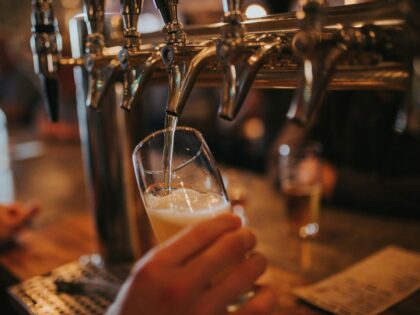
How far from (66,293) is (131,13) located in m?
0.58

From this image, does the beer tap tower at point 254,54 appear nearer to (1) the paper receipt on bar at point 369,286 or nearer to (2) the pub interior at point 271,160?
(2) the pub interior at point 271,160

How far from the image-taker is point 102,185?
42.6 inches

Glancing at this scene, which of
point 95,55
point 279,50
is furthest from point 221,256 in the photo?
point 95,55

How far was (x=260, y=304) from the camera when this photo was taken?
52 centimetres

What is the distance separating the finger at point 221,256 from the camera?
1.53 ft

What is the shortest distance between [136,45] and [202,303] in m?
0.43

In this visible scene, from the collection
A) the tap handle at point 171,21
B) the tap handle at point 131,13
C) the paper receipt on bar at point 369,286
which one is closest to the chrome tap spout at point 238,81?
the tap handle at point 171,21

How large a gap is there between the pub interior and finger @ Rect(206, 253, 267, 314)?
22 millimetres

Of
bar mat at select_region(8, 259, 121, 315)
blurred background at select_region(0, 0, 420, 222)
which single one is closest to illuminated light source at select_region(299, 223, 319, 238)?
blurred background at select_region(0, 0, 420, 222)

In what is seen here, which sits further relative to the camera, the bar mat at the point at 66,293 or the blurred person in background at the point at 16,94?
the blurred person in background at the point at 16,94

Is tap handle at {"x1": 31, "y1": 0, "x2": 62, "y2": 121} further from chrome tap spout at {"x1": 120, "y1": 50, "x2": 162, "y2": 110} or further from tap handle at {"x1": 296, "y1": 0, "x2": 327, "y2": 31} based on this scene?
tap handle at {"x1": 296, "y1": 0, "x2": 327, "y2": 31}

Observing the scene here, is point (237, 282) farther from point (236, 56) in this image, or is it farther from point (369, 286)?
point (369, 286)

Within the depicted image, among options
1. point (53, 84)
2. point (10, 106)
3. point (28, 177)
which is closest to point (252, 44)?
point (53, 84)

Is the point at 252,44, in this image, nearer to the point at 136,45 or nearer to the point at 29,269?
the point at 136,45
